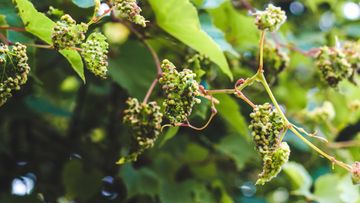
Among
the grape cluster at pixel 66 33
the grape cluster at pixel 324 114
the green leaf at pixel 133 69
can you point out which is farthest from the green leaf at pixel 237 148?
the grape cluster at pixel 66 33

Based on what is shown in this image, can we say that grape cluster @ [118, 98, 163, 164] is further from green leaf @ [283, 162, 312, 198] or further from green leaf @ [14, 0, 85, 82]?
green leaf @ [283, 162, 312, 198]

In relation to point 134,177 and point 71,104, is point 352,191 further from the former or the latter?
point 71,104

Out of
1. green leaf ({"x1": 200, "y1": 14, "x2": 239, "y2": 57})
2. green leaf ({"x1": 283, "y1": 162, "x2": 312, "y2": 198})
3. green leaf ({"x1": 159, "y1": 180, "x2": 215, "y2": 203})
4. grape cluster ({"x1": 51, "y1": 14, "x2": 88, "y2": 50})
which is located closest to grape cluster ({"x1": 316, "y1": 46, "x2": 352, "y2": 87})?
green leaf ({"x1": 200, "y1": 14, "x2": 239, "y2": 57})

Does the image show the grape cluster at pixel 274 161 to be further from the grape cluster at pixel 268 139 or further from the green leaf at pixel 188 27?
the green leaf at pixel 188 27

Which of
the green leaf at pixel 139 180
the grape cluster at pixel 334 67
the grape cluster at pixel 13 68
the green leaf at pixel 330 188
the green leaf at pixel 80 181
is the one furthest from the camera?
the green leaf at pixel 80 181

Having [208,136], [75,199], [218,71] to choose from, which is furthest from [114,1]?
[75,199]

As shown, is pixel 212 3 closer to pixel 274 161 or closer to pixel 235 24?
pixel 235 24
